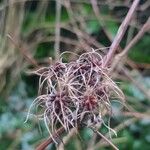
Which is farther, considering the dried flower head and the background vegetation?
the background vegetation

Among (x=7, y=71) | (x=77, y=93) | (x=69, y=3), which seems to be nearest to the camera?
(x=77, y=93)

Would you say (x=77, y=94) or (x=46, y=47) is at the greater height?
(x=46, y=47)

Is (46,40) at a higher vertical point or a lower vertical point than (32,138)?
higher

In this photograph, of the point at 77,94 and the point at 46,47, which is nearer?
the point at 77,94

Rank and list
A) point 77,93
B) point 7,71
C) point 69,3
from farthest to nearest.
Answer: point 7,71, point 69,3, point 77,93

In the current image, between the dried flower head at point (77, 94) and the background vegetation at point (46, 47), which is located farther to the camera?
the background vegetation at point (46, 47)

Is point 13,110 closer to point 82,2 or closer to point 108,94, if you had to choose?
point 82,2

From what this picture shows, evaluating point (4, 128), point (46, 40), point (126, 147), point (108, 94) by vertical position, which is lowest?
point (126, 147)

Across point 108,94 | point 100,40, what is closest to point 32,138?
point 100,40
